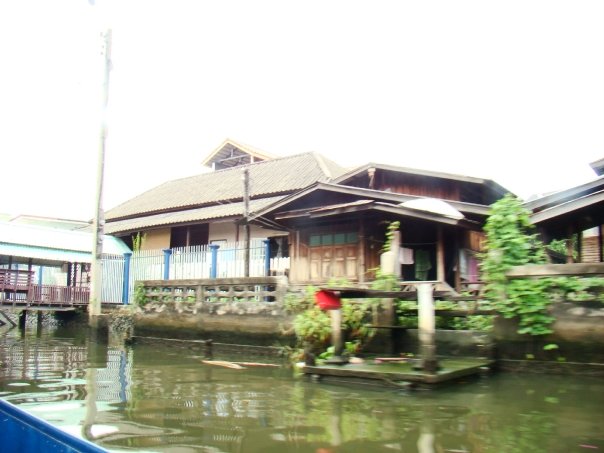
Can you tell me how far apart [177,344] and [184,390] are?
19.9ft

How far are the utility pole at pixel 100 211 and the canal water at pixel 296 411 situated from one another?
521 centimetres

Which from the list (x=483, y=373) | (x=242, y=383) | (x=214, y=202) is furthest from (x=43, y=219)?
(x=483, y=373)

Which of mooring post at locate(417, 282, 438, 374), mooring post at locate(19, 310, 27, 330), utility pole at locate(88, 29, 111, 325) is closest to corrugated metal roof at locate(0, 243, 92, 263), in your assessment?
mooring post at locate(19, 310, 27, 330)

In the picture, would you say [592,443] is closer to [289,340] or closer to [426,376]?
[426,376]

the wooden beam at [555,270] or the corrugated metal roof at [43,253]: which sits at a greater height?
the corrugated metal roof at [43,253]

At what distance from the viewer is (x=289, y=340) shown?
11.0m

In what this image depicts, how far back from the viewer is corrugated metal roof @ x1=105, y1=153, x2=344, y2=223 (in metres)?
20.3

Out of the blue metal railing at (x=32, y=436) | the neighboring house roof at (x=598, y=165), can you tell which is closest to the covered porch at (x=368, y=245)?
the neighboring house roof at (x=598, y=165)

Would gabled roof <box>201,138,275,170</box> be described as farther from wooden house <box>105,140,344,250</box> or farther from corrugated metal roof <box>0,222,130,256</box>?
corrugated metal roof <box>0,222,130,256</box>

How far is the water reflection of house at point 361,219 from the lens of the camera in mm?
13703

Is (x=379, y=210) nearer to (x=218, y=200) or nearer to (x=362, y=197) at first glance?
A: (x=362, y=197)

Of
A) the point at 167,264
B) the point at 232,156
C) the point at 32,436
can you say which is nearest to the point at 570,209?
the point at 32,436

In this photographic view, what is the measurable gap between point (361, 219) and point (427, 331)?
7329 mm

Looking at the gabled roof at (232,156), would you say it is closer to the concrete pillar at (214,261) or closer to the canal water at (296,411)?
the concrete pillar at (214,261)
